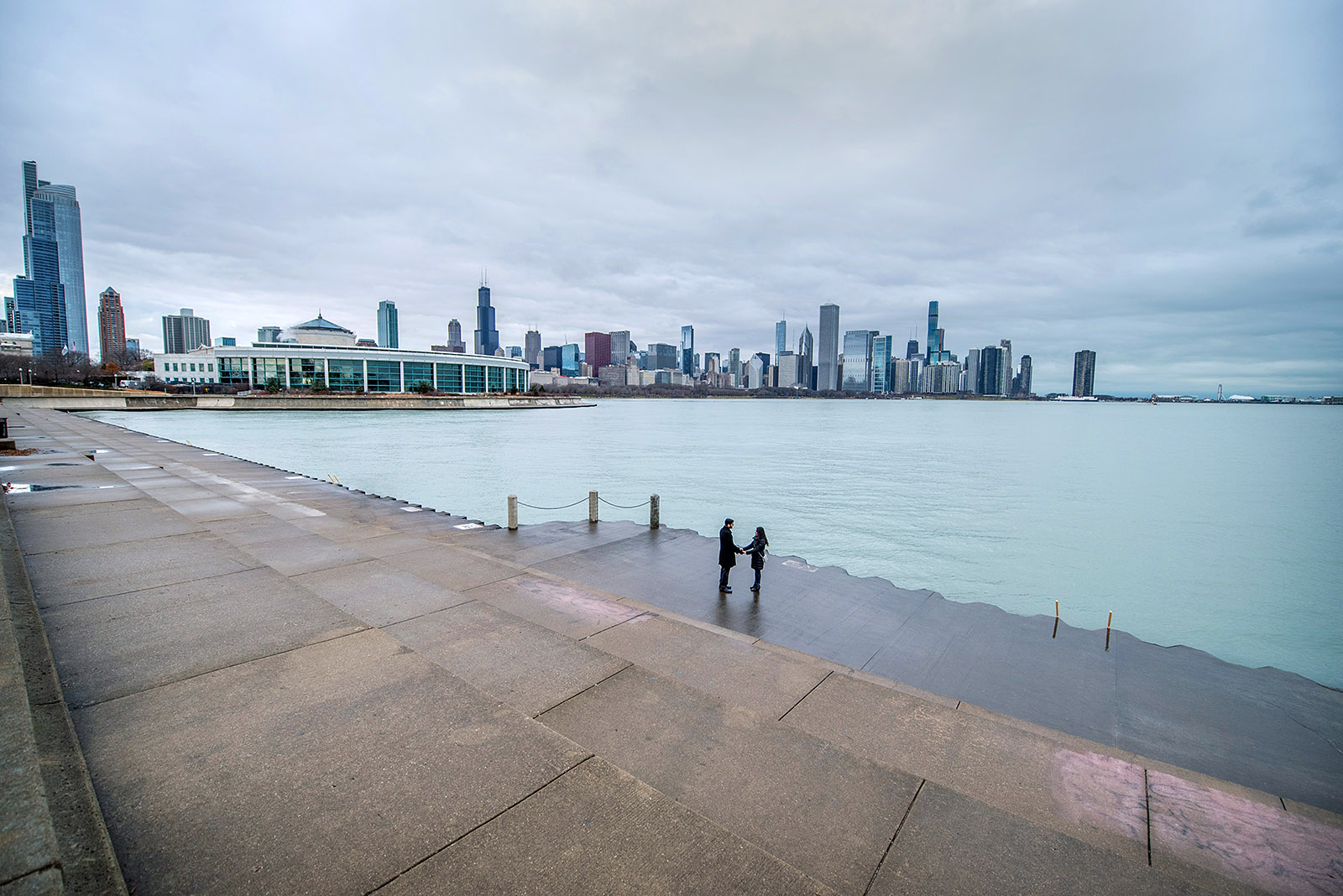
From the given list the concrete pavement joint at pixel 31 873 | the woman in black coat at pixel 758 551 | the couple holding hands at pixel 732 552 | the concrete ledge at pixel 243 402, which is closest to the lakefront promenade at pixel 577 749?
the concrete pavement joint at pixel 31 873

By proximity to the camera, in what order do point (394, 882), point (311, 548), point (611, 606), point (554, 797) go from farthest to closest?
1. point (311, 548)
2. point (611, 606)
3. point (554, 797)
4. point (394, 882)

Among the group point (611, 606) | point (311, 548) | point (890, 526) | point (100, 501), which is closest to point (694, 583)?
point (611, 606)

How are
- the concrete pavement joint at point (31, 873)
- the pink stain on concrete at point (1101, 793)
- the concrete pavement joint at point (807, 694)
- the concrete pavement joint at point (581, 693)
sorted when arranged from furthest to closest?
the concrete pavement joint at point (807, 694) → the concrete pavement joint at point (581, 693) → the pink stain on concrete at point (1101, 793) → the concrete pavement joint at point (31, 873)

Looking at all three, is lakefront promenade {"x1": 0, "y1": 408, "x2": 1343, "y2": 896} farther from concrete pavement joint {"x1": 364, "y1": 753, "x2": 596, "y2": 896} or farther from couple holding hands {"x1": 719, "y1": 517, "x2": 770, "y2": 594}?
couple holding hands {"x1": 719, "y1": 517, "x2": 770, "y2": 594}

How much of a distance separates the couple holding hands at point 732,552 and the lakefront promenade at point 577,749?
1.17m

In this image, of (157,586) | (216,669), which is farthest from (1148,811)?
(157,586)

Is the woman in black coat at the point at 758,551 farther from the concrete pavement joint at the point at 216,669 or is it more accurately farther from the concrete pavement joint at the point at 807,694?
the concrete pavement joint at the point at 216,669

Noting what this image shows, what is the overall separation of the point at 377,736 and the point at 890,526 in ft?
68.7

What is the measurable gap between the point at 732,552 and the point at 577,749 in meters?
6.71

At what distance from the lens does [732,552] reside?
1141 cm

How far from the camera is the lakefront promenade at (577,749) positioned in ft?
12.6

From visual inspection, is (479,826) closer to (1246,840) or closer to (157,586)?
(1246,840)

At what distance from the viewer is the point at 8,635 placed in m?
5.64

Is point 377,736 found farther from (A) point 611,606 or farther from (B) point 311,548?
(B) point 311,548
